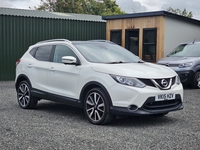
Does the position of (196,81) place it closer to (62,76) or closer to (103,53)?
(103,53)

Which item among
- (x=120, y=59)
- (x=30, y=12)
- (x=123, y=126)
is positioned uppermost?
(x=30, y=12)

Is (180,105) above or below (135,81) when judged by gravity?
below

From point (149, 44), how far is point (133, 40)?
127cm

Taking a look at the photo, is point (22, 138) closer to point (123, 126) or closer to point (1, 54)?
point (123, 126)

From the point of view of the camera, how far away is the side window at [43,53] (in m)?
8.48

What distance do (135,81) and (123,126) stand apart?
95 centimetres

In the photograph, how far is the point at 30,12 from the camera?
1814 centimetres

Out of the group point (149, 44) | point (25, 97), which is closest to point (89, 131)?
point (25, 97)

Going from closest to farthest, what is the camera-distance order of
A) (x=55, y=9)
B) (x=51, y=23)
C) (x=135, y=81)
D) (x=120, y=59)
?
(x=135, y=81) < (x=120, y=59) < (x=51, y=23) < (x=55, y=9)

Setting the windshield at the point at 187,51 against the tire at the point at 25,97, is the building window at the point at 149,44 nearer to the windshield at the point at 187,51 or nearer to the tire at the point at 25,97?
the windshield at the point at 187,51

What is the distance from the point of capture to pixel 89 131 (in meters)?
6.37

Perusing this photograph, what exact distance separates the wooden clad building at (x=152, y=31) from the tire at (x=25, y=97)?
9.09 m

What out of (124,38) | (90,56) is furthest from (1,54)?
(90,56)

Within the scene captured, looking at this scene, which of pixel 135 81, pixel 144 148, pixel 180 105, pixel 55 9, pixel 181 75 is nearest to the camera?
pixel 144 148
